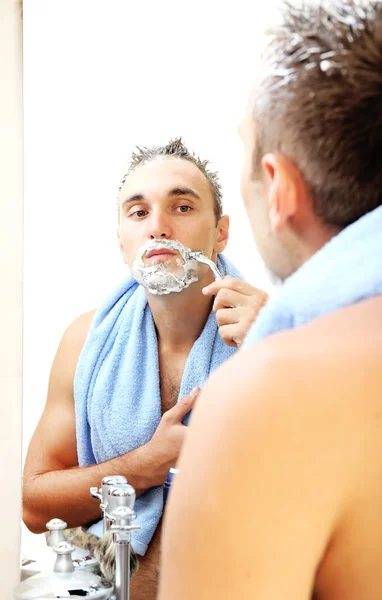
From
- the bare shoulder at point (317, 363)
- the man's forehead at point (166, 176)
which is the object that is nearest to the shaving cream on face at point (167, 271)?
the man's forehead at point (166, 176)

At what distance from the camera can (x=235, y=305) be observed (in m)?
1.31

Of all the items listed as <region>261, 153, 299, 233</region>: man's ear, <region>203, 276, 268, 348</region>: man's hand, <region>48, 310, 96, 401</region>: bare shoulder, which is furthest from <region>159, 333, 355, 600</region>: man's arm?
<region>48, 310, 96, 401</region>: bare shoulder

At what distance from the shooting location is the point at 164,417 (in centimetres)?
133

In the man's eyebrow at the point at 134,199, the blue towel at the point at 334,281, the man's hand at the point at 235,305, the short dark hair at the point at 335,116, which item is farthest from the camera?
the man's eyebrow at the point at 134,199

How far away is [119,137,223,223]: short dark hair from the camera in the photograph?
1351mm

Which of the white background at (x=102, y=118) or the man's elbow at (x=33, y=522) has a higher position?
the white background at (x=102, y=118)

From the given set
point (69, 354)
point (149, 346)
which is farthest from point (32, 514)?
point (149, 346)

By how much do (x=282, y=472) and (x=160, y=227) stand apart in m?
0.82

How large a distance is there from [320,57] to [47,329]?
2.85ft

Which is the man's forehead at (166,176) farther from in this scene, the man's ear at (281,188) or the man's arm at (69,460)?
the man's ear at (281,188)

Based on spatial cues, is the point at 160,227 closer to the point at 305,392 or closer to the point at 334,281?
the point at 334,281

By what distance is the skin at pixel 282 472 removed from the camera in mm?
607

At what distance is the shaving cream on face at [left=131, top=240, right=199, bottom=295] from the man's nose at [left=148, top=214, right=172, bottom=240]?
0.04 feet

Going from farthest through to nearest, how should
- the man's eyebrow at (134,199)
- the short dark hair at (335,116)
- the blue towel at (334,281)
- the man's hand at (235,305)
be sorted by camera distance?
the man's eyebrow at (134,199) → the man's hand at (235,305) → the short dark hair at (335,116) → the blue towel at (334,281)
